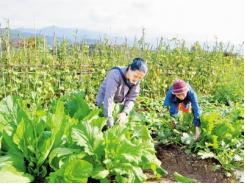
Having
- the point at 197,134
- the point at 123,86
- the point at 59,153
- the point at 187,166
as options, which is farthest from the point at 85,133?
the point at 197,134

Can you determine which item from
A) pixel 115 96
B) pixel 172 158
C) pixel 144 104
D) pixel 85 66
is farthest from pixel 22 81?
pixel 172 158

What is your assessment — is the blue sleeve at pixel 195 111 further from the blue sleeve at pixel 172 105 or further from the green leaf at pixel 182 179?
the green leaf at pixel 182 179

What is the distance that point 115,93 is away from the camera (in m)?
4.67

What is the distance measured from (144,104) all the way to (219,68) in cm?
312

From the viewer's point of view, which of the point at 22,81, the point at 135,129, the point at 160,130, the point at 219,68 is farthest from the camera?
the point at 219,68

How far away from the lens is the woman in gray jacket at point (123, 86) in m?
4.29

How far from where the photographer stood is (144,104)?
25.3 feet

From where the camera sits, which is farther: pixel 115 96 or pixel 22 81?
pixel 22 81

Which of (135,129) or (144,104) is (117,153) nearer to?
(135,129)

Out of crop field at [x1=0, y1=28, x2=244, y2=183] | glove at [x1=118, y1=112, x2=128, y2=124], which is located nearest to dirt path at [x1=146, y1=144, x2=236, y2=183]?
crop field at [x1=0, y1=28, x2=244, y2=183]

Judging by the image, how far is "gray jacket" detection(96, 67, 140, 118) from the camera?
14.4ft

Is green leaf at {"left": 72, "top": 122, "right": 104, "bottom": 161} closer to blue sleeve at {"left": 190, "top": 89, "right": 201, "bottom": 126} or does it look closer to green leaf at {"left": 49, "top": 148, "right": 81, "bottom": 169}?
green leaf at {"left": 49, "top": 148, "right": 81, "bottom": 169}

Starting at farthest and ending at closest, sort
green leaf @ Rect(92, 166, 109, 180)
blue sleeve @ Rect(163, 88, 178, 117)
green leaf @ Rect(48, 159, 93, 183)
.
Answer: blue sleeve @ Rect(163, 88, 178, 117) < green leaf @ Rect(92, 166, 109, 180) < green leaf @ Rect(48, 159, 93, 183)

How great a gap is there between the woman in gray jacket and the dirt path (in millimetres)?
608
